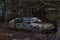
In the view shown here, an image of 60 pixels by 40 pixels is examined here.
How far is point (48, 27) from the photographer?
498cm

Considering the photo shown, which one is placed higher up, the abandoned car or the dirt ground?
the abandoned car

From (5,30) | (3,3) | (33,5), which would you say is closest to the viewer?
(33,5)

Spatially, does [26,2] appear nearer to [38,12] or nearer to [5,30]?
[38,12]

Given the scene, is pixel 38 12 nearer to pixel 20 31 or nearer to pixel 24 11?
pixel 24 11

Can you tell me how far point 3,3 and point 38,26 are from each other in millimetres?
1257

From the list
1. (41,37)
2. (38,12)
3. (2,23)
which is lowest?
(41,37)

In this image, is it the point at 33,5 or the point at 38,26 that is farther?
the point at 38,26

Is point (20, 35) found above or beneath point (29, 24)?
beneath

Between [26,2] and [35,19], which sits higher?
[26,2]

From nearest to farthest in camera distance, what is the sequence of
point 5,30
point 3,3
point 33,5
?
point 33,5, point 3,3, point 5,30

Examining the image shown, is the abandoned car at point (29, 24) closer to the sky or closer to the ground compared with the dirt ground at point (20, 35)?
closer to the sky

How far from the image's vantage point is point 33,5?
177 inches

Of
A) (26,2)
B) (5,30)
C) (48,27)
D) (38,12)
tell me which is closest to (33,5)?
(26,2)

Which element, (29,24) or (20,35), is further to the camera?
(29,24)
